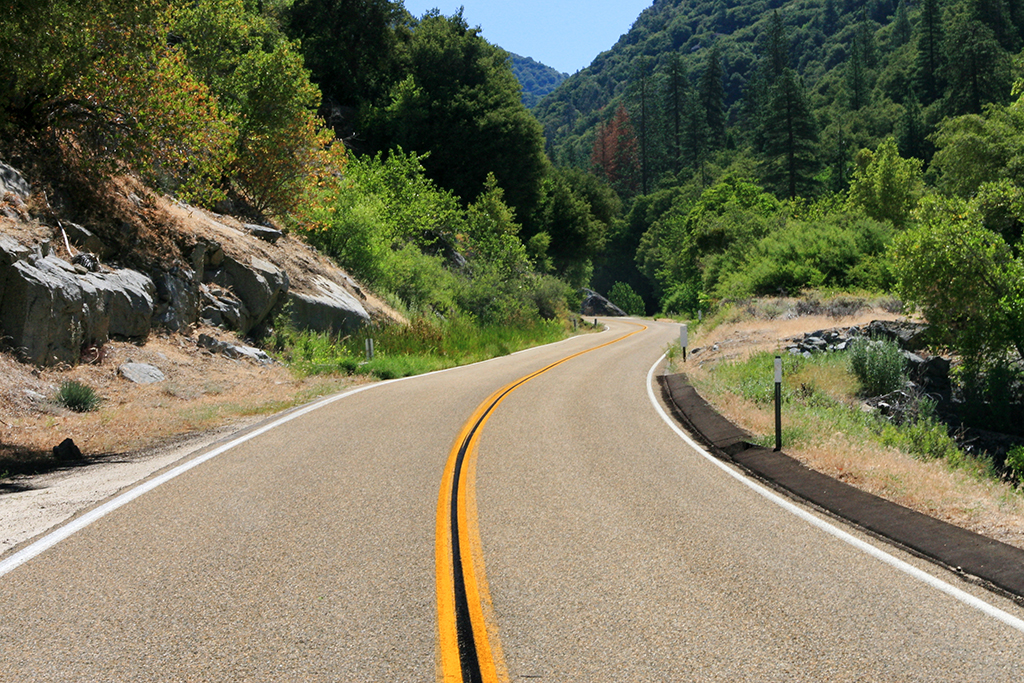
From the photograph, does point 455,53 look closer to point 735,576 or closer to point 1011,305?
point 1011,305

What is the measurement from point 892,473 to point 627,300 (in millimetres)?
102029

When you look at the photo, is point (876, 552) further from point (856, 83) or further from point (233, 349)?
point (856, 83)

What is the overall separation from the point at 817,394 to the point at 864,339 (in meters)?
5.09

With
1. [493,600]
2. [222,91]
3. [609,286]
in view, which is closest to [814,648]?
[493,600]

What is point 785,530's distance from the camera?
21.8 ft

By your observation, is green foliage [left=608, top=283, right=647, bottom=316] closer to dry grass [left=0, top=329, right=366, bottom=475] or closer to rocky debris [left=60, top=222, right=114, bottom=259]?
dry grass [left=0, top=329, right=366, bottom=475]

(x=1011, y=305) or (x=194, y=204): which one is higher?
(x=194, y=204)

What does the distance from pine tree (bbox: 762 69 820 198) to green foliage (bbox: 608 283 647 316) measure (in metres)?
30.7

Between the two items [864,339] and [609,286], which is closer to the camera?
[864,339]

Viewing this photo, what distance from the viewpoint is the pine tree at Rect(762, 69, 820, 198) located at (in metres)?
80.9

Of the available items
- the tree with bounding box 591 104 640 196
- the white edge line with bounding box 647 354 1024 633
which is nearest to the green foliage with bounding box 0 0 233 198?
the white edge line with bounding box 647 354 1024 633

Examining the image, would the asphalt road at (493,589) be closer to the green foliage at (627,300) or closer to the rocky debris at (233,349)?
the rocky debris at (233,349)

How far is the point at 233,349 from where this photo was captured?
17.4m

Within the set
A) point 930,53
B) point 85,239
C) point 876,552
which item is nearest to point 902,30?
point 930,53
